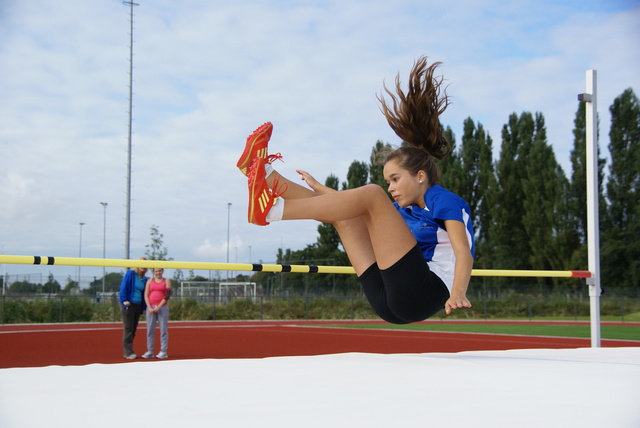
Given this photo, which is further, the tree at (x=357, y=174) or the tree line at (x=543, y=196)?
the tree at (x=357, y=174)

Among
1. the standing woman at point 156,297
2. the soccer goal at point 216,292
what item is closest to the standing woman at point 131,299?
the standing woman at point 156,297

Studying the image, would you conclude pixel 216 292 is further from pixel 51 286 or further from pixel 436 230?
pixel 436 230

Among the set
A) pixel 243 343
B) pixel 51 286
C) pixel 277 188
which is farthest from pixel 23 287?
pixel 277 188

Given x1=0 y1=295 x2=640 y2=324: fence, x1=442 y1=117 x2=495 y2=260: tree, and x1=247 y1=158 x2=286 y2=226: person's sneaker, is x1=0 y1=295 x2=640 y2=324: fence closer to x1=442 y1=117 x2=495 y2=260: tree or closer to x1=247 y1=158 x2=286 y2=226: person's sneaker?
x1=442 y1=117 x2=495 y2=260: tree

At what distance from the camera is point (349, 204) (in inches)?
111

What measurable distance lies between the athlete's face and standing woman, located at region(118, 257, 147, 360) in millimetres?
6272

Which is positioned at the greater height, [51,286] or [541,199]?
[541,199]

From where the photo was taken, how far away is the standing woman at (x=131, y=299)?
28.6 feet

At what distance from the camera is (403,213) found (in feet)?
11.2

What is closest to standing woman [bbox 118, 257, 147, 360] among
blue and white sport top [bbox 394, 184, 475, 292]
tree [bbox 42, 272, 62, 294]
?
blue and white sport top [bbox 394, 184, 475, 292]

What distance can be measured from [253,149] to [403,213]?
2.95 ft

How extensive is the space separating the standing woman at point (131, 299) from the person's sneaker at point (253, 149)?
6100 millimetres

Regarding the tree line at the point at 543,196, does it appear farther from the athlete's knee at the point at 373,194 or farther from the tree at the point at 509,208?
the athlete's knee at the point at 373,194

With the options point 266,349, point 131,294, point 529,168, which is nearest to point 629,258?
point 529,168
